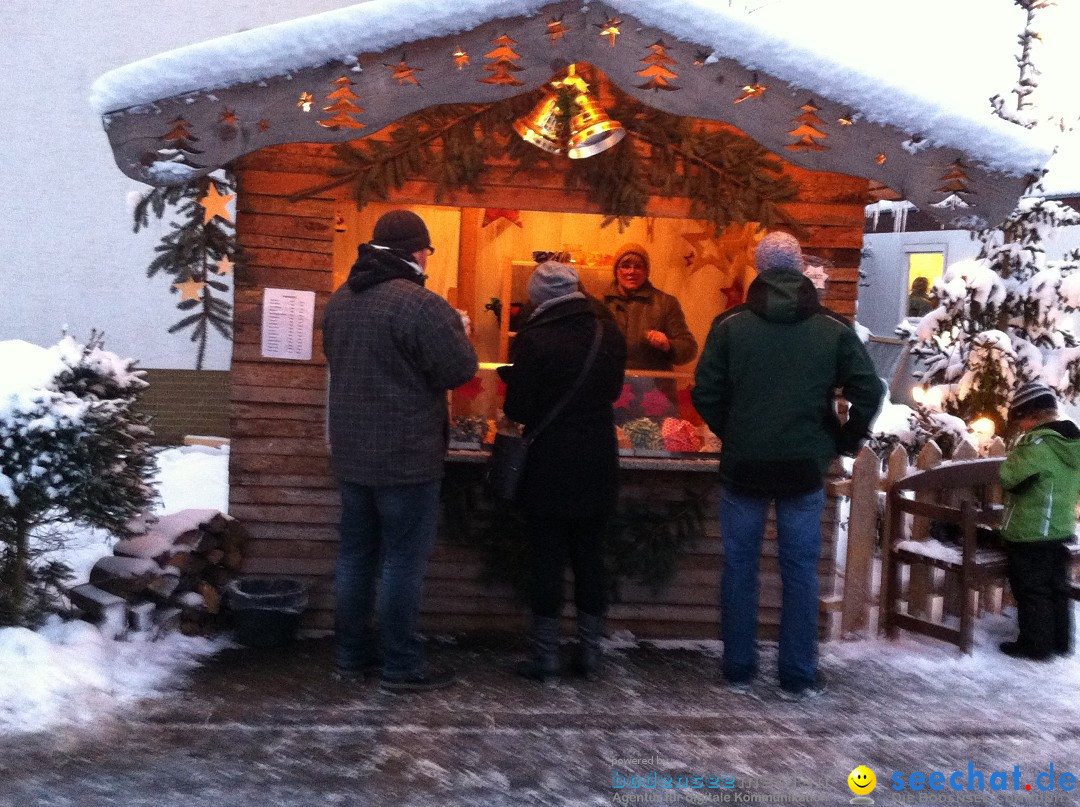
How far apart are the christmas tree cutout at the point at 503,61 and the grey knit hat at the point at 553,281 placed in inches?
35.1

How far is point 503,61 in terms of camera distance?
509cm

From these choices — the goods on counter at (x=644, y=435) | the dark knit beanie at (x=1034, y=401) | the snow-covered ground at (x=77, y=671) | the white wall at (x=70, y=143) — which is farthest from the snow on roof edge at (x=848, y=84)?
the white wall at (x=70, y=143)

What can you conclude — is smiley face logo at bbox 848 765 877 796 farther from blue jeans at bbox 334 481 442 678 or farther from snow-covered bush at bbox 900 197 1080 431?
snow-covered bush at bbox 900 197 1080 431

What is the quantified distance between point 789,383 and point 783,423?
0.64ft

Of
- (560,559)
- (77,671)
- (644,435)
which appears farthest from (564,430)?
(77,671)

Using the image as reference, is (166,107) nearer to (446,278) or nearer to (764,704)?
(446,278)

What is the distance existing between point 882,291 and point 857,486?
16.5 m

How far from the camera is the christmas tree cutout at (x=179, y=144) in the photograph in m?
5.12

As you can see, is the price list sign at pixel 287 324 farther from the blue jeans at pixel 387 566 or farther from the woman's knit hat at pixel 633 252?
the woman's knit hat at pixel 633 252

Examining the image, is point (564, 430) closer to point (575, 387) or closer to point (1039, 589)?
point (575, 387)

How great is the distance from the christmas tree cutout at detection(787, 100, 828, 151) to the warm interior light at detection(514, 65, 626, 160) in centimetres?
105

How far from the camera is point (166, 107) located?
5082mm

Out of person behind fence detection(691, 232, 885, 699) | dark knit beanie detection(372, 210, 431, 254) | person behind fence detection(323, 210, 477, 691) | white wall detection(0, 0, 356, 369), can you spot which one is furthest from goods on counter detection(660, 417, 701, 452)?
white wall detection(0, 0, 356, 369)

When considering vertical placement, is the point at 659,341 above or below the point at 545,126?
below
